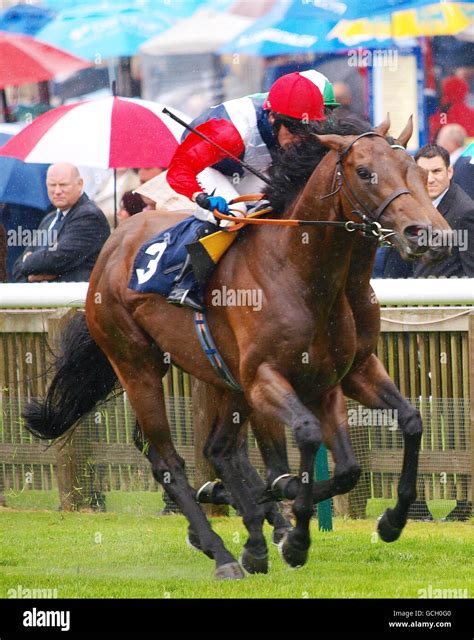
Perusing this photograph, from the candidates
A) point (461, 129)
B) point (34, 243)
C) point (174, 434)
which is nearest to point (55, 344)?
point (174, 434)

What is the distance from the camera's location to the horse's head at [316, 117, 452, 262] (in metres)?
5.34

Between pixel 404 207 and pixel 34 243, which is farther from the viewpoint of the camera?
pixel 34 243

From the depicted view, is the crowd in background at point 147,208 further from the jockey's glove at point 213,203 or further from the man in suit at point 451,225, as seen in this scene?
the jockey's glove at point 213,203

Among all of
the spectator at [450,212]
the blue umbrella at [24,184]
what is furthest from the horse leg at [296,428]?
the blue umbrella at [24,184]

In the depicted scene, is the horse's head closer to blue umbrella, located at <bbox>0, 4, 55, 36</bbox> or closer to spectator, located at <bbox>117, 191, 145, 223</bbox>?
spectator, located at <bbox>117, 191, 145, 223</bbox>

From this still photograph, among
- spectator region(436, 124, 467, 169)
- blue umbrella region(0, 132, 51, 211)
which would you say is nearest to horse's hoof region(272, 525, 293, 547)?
blue umbrella region(0, 132, 51, 211)

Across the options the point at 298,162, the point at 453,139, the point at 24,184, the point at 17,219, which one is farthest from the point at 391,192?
the point at 453,139

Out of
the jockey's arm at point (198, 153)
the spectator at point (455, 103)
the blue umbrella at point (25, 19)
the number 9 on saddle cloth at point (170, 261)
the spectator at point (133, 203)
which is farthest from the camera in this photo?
the blue umbrella at point (25, 19)

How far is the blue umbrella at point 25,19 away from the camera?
14.4m

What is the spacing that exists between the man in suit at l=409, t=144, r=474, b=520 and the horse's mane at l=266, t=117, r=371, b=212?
1.80 m

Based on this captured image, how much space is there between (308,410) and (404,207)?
1.09 metres

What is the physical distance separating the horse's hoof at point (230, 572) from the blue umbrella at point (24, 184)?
5079mm
